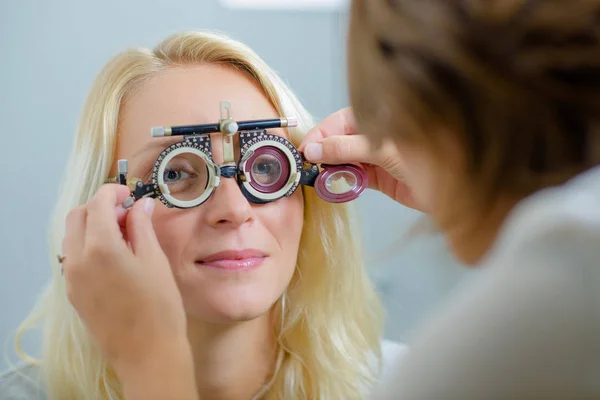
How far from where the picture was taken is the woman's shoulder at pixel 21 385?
1327mm

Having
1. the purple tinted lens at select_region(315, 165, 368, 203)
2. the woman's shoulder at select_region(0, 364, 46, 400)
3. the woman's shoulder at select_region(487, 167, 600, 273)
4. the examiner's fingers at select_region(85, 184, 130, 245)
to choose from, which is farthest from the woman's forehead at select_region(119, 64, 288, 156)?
the woman's shoulder at select_region(487, 167, 600, 273)

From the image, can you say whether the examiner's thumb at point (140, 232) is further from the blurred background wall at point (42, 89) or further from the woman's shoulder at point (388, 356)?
the blurred background wall at point (42, 89)

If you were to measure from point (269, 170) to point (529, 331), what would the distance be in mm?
740

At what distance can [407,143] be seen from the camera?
2.19 ft

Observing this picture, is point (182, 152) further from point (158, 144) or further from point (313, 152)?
point (313, 152)

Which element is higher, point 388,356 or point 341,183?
point 341,183

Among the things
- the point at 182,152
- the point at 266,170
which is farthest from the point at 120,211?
the point at 266,170

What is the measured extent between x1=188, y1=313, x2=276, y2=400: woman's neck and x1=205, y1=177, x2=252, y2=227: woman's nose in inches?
7.4

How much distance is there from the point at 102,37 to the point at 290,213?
87 centimetres

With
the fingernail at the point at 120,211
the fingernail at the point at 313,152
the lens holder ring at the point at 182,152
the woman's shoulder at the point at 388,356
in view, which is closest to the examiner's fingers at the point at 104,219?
the fingernail at the point at 120,211

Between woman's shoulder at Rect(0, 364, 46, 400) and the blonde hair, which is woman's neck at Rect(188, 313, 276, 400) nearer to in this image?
the blonde hair

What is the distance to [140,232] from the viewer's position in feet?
2.96

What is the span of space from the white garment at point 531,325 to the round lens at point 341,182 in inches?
27.9

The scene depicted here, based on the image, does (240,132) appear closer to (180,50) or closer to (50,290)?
(180,50)
